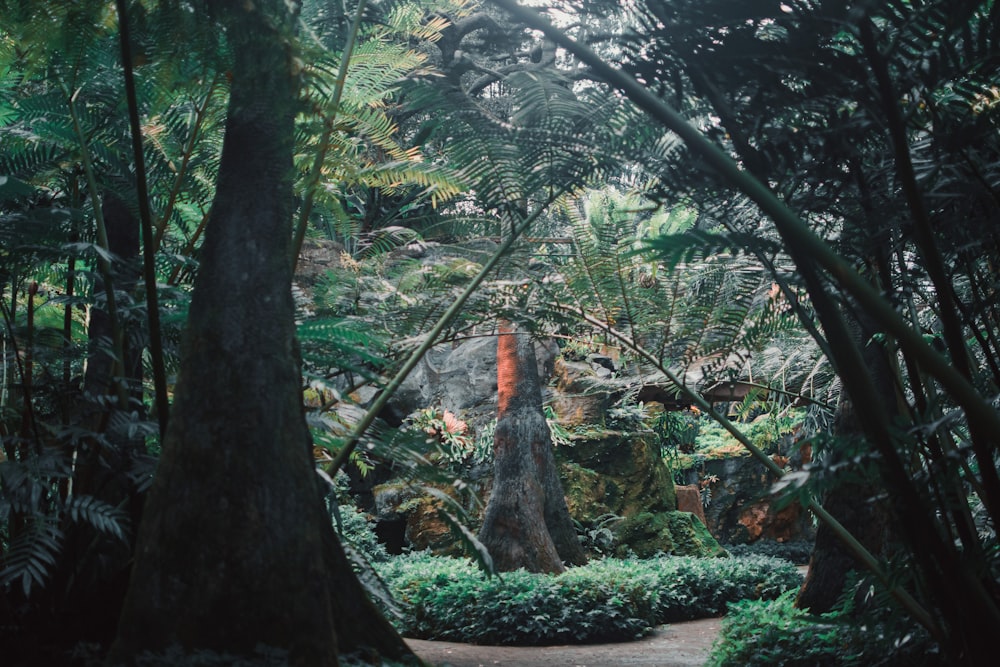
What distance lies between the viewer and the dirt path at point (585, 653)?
494 cm

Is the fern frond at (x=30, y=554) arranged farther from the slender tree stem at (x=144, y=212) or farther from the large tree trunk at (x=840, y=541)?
the large tree trunk at (x=840, y=541)

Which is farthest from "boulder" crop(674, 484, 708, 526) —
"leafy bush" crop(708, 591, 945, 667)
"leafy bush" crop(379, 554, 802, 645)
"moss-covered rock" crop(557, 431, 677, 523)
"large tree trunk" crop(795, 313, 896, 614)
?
"large tree trunk" crop(795, 313, 896, 614)

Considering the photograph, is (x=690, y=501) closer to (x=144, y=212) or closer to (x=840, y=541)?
(x=840, y=541)

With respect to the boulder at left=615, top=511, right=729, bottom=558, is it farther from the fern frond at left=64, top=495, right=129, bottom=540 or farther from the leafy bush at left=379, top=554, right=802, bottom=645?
the fern frond at left=64, top=495, right=129, bottom=540

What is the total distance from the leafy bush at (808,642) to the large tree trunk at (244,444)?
116 cm

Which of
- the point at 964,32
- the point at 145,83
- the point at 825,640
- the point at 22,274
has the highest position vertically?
the point at 145,83

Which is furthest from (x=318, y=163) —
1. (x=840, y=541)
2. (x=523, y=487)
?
(x=523, y=487)

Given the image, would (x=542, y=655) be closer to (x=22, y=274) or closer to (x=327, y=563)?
(x=327, y=563)

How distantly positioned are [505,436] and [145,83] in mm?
5785

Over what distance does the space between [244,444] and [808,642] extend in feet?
8.66

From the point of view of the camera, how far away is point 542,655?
5.33 metres

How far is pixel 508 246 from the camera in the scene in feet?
9.02

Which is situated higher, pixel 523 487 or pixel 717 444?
pixel 717 444

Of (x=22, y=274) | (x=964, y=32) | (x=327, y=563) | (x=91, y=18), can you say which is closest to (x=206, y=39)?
(x=91, y=18)
